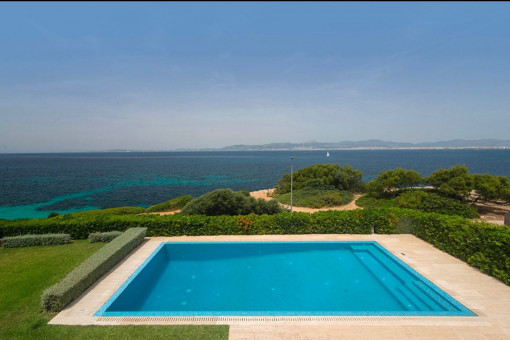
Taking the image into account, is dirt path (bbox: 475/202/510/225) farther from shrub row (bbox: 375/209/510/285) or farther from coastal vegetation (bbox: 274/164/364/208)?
coastal vegetation (bbox: 274/164/364/208)

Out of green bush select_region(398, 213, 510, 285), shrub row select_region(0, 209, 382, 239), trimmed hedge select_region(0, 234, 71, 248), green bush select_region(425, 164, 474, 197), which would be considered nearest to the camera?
green bush select_region(398, 213, 510, 285)

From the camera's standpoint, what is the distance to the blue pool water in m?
6.98

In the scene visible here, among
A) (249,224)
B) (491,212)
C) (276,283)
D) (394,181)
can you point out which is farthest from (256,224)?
(491,212)

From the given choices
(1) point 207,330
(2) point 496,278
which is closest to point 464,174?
(2) point 496,278

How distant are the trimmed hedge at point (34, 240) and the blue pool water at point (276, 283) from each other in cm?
490

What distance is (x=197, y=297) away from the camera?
25.5 ft

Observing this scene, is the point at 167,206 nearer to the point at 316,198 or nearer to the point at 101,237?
the point at 101,237

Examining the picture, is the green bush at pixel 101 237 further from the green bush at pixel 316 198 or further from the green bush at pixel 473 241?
the green bush at pixel 316 198

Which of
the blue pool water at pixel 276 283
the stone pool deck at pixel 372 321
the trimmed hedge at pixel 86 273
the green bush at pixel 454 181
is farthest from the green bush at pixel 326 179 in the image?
the trimmed hedge at pixel 86 273

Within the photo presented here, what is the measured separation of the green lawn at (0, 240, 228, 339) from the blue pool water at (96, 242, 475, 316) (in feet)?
2.35

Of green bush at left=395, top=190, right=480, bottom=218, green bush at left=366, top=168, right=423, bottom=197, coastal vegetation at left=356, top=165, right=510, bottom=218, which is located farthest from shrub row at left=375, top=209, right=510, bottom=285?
green bush at left=366, top=168, right=423, bottom=197

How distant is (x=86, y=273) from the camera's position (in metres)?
7.36

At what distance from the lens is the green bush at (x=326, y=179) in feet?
91.9

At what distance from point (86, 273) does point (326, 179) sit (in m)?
25.0
